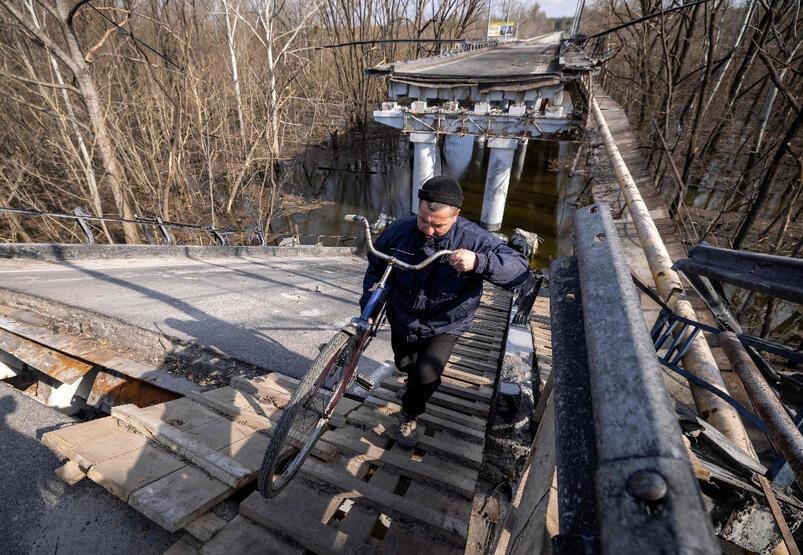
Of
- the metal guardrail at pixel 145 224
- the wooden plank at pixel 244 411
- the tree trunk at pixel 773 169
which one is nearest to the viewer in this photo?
the wooden plank at pixel 244 411

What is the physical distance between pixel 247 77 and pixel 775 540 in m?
21.8

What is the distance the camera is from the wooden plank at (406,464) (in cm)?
249

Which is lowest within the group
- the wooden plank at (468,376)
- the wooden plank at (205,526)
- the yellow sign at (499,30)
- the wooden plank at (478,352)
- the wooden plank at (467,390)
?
the wooden plank at (478,352)

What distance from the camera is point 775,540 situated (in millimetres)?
1635

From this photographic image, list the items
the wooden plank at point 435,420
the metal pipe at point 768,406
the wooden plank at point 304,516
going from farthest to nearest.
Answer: the wooden plank at point 435,420
the wooden plank at point 304,516
the metal pipe at point 768,406

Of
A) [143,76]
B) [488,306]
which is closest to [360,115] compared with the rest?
[143,76]

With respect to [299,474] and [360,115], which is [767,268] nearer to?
[299,474]

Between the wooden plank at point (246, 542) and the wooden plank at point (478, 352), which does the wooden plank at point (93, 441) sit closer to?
the wooden plank at point (246, 542)

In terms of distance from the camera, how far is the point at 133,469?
2170 millimetres

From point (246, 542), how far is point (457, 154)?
37.3 meters

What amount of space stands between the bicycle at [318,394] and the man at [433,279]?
171mm

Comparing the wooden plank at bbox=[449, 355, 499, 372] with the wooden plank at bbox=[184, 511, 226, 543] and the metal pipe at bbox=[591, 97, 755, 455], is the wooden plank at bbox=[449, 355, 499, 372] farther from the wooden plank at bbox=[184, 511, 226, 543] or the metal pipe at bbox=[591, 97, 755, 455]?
the wooden plank at bbox=[184, 511, 226, 543]

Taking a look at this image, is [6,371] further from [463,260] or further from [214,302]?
[463,260]

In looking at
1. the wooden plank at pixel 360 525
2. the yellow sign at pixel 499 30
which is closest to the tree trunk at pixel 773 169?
the wooden plank at pixel 360 525
